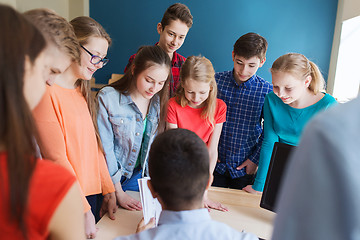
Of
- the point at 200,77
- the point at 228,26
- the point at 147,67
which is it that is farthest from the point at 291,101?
the point at 228,26

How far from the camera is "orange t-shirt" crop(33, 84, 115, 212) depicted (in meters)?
1.04

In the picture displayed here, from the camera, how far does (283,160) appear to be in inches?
45.0

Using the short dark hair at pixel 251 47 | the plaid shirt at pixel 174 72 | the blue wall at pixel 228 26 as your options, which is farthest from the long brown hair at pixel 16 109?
the blue wall at pixel 228 26

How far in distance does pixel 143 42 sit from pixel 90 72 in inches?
122

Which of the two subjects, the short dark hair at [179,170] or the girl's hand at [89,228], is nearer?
the short dark hair at [179,170]

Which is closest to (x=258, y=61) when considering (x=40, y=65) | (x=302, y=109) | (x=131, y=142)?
(x=302, y=109)

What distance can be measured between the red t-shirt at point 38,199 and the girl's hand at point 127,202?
762 mm

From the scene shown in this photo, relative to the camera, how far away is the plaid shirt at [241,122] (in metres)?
1.71

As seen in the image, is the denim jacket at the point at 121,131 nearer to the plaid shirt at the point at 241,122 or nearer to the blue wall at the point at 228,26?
the plaid shirt at the point at 241,122

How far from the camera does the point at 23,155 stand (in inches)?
18.7

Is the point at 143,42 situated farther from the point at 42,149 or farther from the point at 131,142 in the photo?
the point at 42,149

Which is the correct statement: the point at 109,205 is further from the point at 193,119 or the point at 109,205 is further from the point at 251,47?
the point at 251,47

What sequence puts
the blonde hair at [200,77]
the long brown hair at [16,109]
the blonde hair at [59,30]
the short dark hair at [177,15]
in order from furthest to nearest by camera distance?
1. the short dark hair at [177,15]
2. the blonde hair at [200,77]
3. the blonde hair at [59,30]
4. the long brown hair at [16,109]

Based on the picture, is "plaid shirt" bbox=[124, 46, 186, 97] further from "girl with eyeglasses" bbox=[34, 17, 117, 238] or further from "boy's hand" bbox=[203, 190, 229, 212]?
"boy's hand" bbox=[203, 190, 229, 212]
